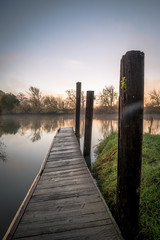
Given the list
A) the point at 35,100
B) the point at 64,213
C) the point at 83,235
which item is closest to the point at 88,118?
the point at 64,213

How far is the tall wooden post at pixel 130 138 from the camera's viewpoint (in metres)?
1.46

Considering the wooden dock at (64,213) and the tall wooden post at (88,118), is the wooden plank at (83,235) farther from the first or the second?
the tall wooden post at (88,118)

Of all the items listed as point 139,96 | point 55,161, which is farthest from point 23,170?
point 139,96

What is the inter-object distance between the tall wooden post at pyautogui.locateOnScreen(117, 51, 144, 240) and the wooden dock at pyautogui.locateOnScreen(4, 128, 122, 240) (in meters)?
0.31

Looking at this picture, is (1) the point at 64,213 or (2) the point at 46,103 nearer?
(1) the point at 64,213

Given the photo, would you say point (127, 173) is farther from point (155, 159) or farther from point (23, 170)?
point (23, 170)

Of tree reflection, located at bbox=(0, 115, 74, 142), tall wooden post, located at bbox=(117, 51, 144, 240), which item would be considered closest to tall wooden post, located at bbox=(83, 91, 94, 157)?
tall wooden post, located at bbox=(117, 51, 144, 240)

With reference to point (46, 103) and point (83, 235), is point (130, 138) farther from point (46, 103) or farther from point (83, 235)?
point (46, 103)

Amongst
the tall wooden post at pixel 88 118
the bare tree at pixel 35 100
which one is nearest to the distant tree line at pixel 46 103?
the bare tree at pixel 35 100

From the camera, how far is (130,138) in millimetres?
1519

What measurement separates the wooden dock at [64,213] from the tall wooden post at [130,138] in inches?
12.3

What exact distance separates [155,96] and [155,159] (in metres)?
26.6

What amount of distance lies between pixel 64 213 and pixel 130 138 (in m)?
1.63

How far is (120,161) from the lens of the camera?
1.62m
